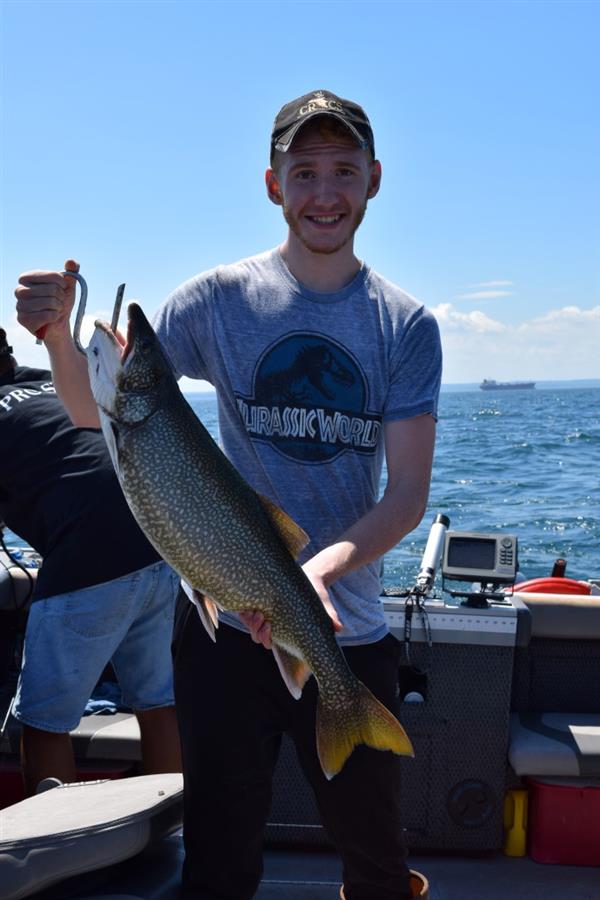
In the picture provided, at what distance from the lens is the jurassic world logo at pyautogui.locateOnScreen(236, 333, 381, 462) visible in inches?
115

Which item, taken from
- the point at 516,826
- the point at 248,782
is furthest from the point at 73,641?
the point at 516,826

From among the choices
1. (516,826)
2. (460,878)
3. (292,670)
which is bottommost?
(460,878)

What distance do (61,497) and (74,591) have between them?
406 mm

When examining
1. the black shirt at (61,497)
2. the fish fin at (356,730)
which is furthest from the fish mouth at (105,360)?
the black shirt at (61,497)

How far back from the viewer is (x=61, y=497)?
13.7 feet

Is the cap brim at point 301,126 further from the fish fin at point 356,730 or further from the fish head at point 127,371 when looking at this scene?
the fish fin at point 356,730

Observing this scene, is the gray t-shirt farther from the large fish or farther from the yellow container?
the yellow container

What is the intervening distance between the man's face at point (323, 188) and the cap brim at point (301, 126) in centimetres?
2

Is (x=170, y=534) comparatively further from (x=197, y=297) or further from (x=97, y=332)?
(x=197, y=297)

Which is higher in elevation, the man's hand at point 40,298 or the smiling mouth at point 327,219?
the smiling mouth at point 327,219

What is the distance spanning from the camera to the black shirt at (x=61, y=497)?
4.10m

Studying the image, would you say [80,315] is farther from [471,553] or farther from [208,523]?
[471,553]

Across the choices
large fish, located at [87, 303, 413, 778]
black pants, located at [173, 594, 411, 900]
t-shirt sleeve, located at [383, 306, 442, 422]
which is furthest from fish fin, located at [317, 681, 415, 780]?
t-shirt sleeve, located at [383, 306, 442, 422]

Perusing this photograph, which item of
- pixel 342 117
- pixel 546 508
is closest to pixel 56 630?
pixel 342 117
